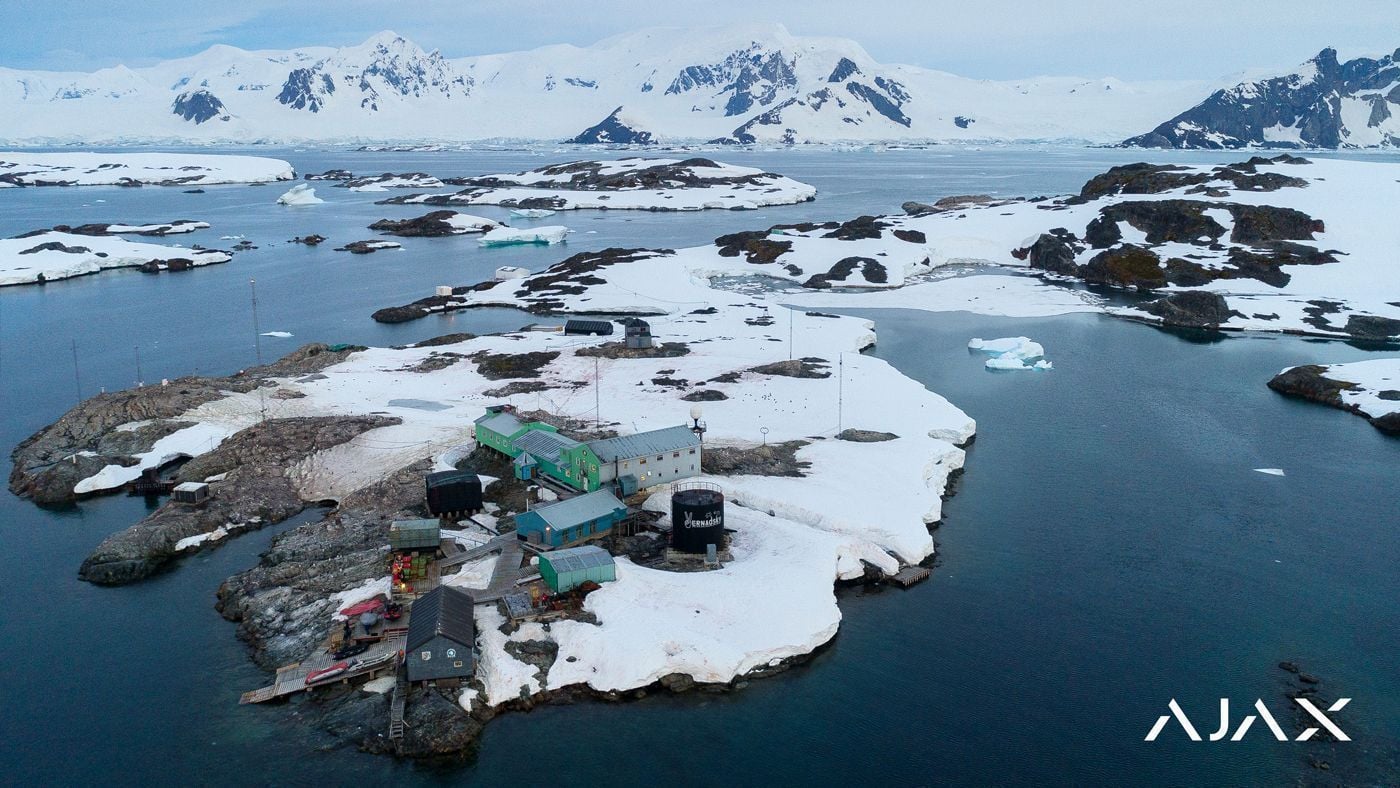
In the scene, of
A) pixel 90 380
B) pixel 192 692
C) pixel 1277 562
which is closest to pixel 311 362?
pixel 90 380

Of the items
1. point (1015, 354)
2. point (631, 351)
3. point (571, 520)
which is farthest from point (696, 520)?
point (1015, 354)

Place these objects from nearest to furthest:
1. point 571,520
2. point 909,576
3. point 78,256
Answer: point 909,576
point 571,520
point 78,256

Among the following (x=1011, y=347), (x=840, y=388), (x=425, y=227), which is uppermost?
(x=425, y=227)

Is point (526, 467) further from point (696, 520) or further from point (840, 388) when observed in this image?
point (840, 388)

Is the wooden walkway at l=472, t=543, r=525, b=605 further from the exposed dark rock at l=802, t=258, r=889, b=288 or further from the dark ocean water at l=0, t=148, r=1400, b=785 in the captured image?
the exposed dark rock at l=802, t=258, r=889, b=288

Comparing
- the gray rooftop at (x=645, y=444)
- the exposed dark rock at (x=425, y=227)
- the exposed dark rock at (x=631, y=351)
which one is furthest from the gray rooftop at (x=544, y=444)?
the exposed dark rock at (x=425, y=227)

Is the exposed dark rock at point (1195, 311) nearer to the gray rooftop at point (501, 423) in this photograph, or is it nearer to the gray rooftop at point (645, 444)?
the gray rooftop at point (645, 444)

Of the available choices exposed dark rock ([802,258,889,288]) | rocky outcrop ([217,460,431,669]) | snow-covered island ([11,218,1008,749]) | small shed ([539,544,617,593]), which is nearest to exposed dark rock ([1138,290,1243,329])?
exposed dark rock ([802,258,889,288])

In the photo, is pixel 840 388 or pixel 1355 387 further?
pixel 1355 387
